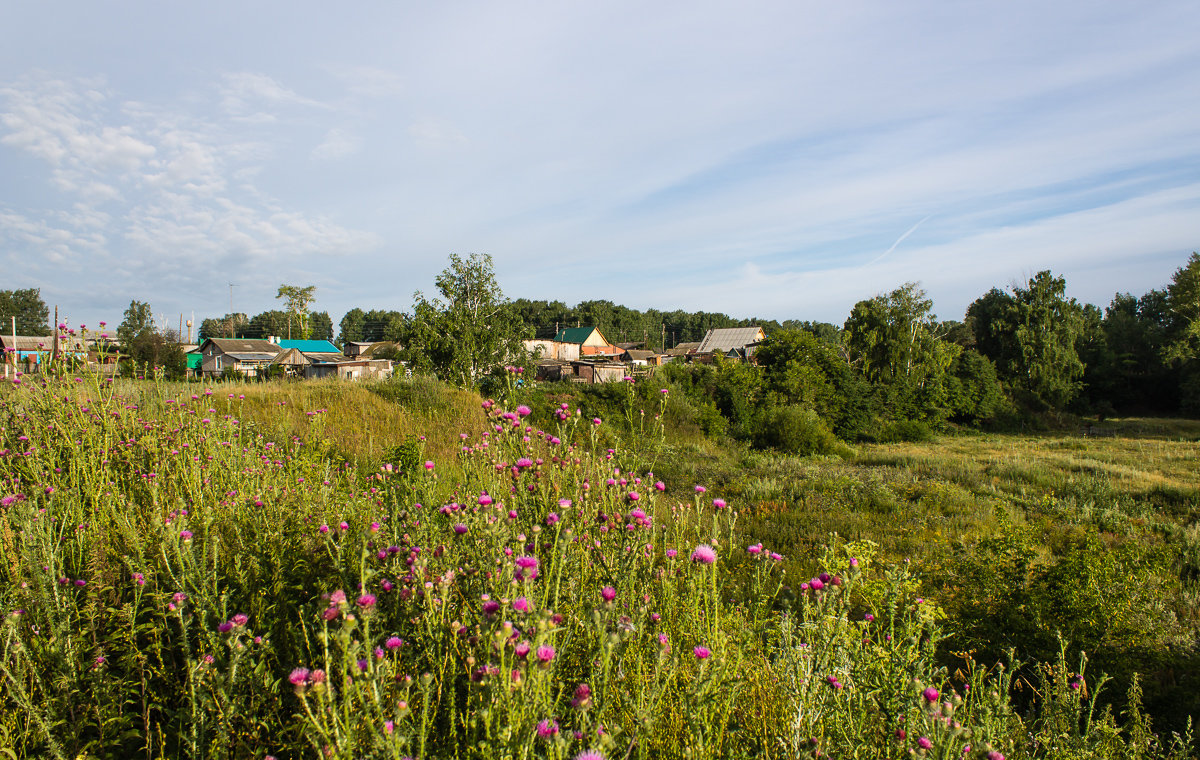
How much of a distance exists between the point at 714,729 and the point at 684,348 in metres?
61.0

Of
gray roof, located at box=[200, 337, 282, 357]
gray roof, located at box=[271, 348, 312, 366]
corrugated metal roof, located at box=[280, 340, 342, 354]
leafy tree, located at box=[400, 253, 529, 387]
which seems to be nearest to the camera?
leafy tree, located at box=[400, 253, 529, 387]

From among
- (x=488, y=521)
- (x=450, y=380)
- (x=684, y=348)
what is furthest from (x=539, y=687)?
(x=684, y=348)

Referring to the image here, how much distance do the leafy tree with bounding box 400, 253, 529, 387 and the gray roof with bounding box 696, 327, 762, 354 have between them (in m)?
34.7

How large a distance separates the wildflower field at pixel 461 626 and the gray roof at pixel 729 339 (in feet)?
149

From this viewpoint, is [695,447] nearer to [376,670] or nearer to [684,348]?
[376,670]

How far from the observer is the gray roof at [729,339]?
48.4 metres

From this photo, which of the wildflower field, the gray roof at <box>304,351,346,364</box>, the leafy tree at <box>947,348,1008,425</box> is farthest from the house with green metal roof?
the wildflower field

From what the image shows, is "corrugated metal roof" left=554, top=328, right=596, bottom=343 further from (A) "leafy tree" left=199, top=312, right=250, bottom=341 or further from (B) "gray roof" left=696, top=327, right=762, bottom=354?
(A) "leafy tree" left=199, top=312, right=250, bottom=341

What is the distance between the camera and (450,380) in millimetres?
13688

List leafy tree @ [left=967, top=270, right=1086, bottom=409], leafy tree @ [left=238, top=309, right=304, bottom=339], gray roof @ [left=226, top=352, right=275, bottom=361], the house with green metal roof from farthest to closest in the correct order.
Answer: leafy tree @ [left=238, top=309, right=304, bottom=339] → the house with green metal roof → gray roof @ [left=226, top=352, right=275, bottom=361] → leafy tree @ [left=967, top=270, right=1086, bottom=409]

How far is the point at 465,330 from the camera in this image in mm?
14156

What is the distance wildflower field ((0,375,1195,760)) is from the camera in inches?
48.9

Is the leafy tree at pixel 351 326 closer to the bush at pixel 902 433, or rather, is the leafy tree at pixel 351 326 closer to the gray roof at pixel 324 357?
the gray roof at pixel 324 357

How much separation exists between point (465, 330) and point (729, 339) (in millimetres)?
39271
